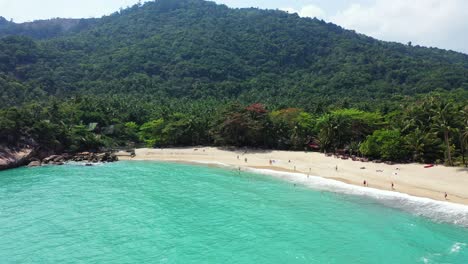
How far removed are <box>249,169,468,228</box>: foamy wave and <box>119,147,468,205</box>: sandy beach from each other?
131 centimetres

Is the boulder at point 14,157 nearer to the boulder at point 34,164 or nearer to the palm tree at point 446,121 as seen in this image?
the boulder at point 34,164

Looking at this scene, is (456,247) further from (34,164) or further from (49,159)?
(49,159)

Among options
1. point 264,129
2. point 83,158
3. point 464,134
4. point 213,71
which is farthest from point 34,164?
point 213,71

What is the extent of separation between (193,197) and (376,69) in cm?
14153

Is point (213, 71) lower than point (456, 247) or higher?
higher

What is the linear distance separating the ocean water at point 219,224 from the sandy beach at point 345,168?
3160 mm

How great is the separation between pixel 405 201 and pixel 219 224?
62.4 feet

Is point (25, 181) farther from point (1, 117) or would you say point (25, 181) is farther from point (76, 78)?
point (76, 78)

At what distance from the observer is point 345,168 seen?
2015 inches

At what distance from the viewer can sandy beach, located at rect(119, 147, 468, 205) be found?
40.6 m

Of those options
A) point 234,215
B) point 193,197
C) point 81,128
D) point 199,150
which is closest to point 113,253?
point 234,215

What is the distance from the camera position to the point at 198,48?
179500 millimetres

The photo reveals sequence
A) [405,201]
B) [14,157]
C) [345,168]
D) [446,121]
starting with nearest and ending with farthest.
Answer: [405,201] < [446,121] < [345,168] < [14,157]

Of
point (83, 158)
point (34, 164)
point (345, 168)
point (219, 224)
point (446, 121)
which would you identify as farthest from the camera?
point (83, 158)
